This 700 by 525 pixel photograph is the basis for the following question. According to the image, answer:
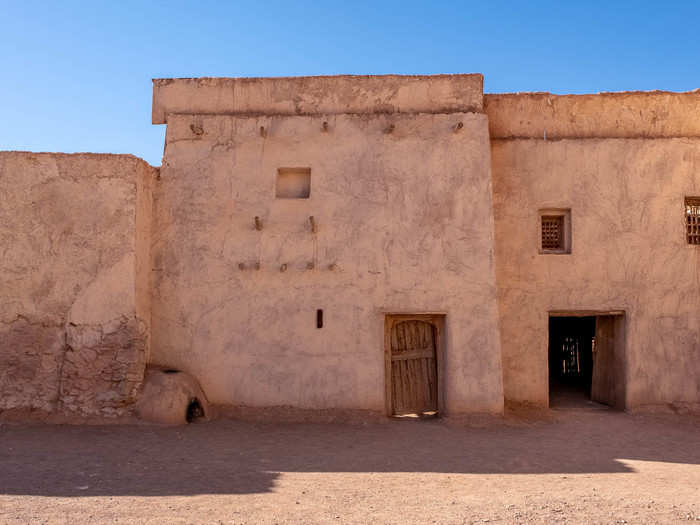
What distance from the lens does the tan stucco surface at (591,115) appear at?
34.5 ft

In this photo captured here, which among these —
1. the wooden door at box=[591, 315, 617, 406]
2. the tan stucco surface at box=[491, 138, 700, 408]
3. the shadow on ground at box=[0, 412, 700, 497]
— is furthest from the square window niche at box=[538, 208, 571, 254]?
the shadow on ground at box=[0, 412, 700, 497]

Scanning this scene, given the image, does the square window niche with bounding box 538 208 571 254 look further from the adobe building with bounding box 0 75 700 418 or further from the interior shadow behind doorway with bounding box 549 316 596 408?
the interior shadow behind doorway with bounding box 549 316 596 408

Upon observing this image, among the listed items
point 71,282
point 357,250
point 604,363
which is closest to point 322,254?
point 357,250

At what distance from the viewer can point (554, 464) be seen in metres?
6.79

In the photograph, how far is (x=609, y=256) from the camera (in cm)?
1019

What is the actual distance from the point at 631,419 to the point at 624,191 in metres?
3.97

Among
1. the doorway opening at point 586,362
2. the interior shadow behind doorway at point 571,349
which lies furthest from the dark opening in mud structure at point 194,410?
the interior shadow behind doorway at point 571,349

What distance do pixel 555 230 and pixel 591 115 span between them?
2.23 metres

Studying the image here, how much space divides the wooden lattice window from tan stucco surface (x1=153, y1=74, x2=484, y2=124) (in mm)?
4278

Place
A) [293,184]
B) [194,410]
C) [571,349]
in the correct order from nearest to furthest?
[194,410] → [293,184] → [571,349]

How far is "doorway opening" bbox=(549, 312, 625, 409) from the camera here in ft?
34.1

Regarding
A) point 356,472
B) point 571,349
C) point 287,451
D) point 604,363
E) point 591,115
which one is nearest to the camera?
point 356,472

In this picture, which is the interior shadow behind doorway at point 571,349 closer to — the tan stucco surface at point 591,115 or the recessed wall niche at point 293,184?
the tan stucco surface at point 591,115

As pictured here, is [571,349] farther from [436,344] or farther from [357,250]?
[357,250]
